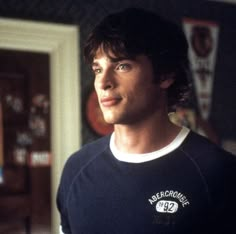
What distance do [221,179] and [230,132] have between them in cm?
137

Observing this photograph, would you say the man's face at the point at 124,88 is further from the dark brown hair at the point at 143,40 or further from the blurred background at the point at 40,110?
the blurred background at the point at 40,110

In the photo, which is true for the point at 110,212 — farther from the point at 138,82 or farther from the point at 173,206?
the point at 138,82

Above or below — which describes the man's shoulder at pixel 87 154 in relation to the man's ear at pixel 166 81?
below

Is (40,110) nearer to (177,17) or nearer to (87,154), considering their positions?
(177,17)

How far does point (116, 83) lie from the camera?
77 centimetres

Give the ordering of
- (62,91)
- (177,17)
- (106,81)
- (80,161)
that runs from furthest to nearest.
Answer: (177,17), (62,91), (80,161), (106,81)

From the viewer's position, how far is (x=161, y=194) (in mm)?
775

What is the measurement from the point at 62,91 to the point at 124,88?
95cm

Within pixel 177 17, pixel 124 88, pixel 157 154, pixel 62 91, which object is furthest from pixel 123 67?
pixel 177 17

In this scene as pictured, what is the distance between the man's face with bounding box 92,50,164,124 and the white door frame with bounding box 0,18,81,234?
0.91 meters

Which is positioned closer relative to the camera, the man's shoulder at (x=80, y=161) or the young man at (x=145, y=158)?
the young man at (x=145, y=158)

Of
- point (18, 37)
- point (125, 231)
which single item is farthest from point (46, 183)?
point (125, 231)

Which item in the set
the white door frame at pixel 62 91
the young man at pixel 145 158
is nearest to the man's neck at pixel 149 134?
the young man at pixel 145 158

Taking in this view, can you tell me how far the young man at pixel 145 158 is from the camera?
0.75 meters
